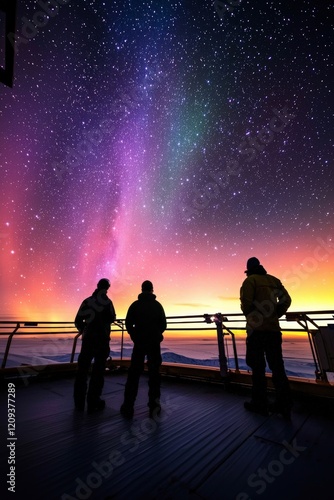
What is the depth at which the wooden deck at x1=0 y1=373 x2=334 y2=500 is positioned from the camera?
3.96 ft

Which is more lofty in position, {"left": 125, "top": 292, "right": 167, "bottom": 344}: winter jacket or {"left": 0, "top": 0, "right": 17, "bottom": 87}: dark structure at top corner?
{"left": 0, "top": 0, "right": 17, "bottom": 87}: dark structure at top corner

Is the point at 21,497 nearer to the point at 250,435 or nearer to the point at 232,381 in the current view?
the point at 250,435

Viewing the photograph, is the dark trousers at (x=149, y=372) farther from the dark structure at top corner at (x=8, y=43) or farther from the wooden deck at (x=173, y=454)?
the dark structure at top corner at (x=8, y=43)

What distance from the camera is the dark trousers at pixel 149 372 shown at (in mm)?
2422

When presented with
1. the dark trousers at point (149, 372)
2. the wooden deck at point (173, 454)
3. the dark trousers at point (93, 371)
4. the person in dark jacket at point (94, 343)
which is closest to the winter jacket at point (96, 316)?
the person in dark jacket at point (94, 343)

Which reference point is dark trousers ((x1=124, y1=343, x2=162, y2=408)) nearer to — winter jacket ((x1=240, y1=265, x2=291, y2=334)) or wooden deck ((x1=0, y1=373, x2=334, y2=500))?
wooden deck ((x1=0, y1=373, x2=334, y2=500))

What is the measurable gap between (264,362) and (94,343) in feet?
6.98

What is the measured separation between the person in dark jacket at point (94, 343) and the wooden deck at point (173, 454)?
0.61ft

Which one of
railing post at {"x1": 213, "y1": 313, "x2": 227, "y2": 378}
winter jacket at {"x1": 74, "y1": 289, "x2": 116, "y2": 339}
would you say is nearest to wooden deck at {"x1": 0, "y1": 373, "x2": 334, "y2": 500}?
railing post at {"x1": 213, "y1": 313, "x2": 227, "y2": 378}

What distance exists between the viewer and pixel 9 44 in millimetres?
2295

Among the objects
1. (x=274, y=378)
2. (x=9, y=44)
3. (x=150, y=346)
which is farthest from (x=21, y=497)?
(x=9, y=44)

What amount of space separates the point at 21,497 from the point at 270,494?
4.63ft

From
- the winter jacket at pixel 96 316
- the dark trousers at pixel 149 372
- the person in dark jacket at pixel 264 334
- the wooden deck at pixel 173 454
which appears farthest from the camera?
the winter jacket at pixel 96 316

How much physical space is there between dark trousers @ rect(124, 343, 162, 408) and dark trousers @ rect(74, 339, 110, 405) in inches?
15.2
